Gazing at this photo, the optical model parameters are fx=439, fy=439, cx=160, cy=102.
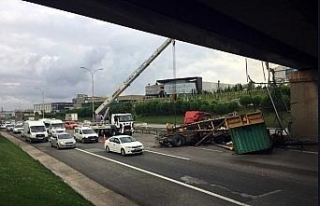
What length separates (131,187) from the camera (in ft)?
56.6

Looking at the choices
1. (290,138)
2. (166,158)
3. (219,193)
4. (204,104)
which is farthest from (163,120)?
(219,193)

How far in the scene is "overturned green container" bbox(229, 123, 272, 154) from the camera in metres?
27.8

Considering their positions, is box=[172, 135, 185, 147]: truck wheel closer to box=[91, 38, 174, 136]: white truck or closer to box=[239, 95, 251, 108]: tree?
box=[91, 38, 174, 136]: white truck

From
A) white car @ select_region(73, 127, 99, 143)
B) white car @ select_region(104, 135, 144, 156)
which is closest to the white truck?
white car @ select_region(73, 127, 99, 143)

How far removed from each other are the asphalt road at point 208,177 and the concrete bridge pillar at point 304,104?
5.97 meters

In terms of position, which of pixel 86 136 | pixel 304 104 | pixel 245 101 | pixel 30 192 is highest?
pixel 245 101

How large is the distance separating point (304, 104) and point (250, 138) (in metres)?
9.18

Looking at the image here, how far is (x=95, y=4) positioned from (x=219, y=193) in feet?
25.1

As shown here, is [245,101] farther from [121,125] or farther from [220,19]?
[220,19]

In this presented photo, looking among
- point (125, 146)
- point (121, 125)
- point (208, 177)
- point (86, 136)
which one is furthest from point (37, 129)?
point (208, 177)

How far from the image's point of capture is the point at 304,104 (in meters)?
34.8

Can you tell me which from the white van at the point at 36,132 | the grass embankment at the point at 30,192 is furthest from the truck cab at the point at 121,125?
the grass embankment at the point at 30,192

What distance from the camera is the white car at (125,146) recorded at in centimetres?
2981

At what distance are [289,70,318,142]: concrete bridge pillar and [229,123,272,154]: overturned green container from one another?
292 inches
